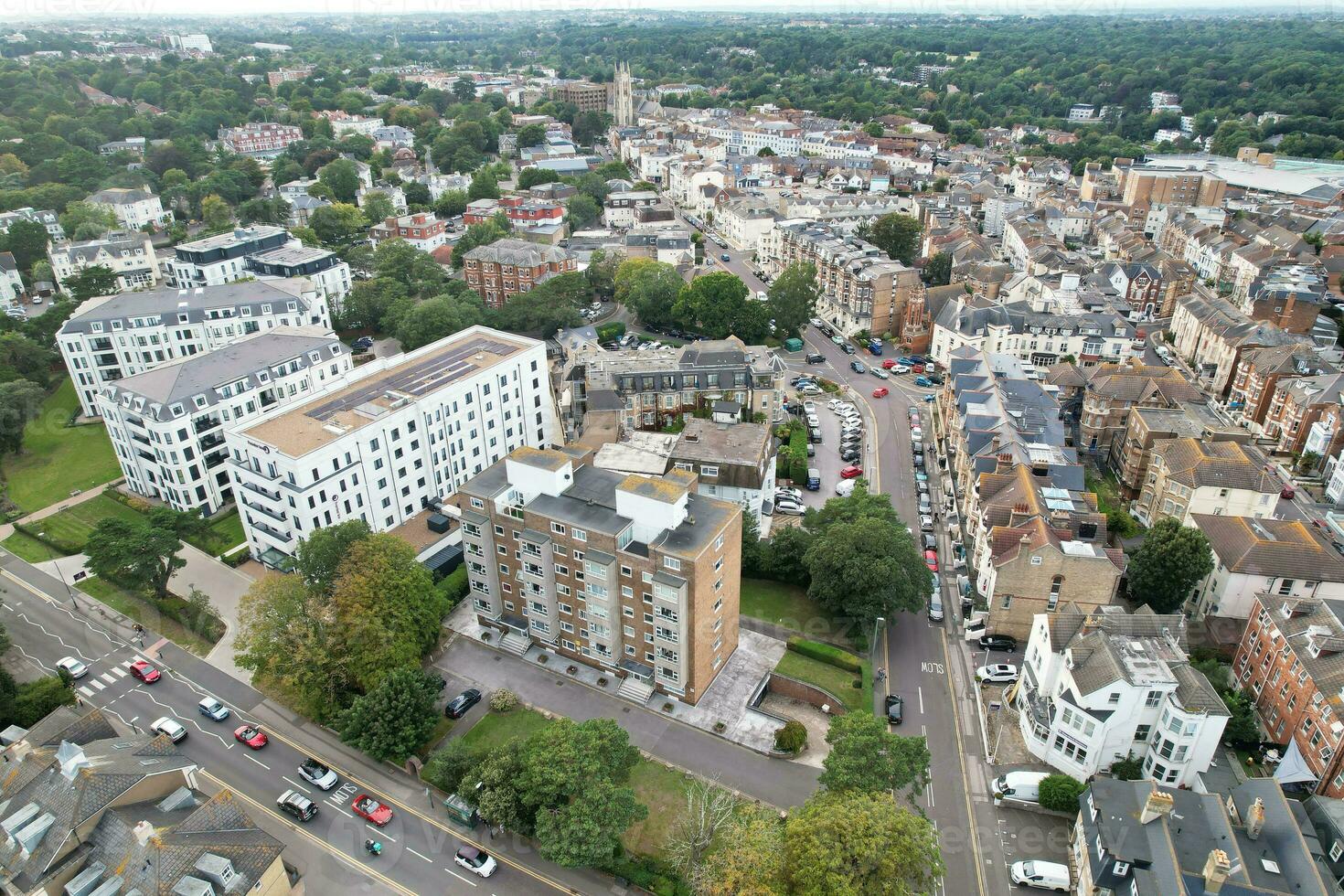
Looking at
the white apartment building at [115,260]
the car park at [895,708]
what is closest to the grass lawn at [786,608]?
the car park at [895,708]

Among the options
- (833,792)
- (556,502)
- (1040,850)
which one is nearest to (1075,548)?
(1040,850)

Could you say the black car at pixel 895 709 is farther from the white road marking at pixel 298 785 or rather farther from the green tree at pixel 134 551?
the green tree at pixel 134 551

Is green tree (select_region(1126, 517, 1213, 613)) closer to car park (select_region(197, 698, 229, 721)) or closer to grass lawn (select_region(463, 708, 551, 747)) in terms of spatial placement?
grass lawn (select_region(463, 708, 551, 747))

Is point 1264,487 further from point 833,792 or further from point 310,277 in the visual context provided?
point 310,277

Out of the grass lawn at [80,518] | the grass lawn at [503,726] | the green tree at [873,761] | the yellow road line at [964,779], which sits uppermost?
the green tree at [873,761]

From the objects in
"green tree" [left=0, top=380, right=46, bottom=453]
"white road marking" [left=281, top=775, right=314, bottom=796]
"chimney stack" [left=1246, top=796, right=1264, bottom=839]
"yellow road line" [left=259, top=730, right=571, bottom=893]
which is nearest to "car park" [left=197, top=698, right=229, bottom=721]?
"yellow road line" [left=259, top=730, right=571, bottom=893]

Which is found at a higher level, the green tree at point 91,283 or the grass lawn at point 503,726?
the green tree at point 91,283

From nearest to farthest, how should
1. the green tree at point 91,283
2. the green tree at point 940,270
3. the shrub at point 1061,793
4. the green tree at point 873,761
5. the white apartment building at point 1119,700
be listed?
the green tree at point 873,761, the white apartment building at point 1119,700, the shrub at point 1061,793, the green tree at point 91,283, the green tree at point 940,270
